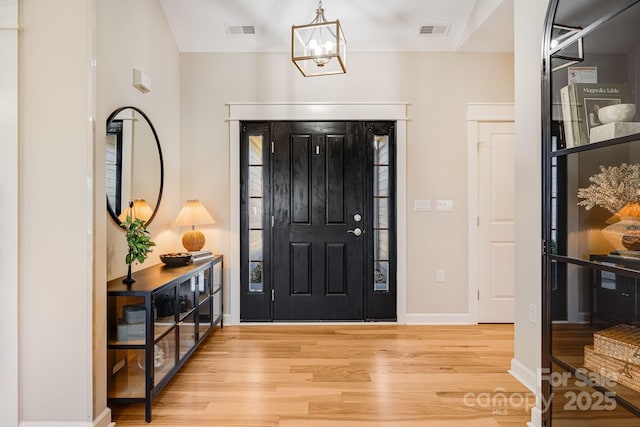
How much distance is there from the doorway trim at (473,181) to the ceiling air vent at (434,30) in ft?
2.47

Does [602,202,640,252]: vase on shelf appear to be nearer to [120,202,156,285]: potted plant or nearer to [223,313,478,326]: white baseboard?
[120,202,156,285]: potted plant

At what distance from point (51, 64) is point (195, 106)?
1.99 meters

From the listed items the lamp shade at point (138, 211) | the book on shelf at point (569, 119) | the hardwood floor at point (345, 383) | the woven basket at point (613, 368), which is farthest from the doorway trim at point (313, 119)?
the woven basket at point (613, 368)

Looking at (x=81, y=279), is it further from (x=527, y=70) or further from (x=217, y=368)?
(x=527, y=70)

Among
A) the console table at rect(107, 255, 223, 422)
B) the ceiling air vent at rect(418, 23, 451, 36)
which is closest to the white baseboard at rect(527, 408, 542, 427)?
the console table at rect(107, 255, 223, 422)

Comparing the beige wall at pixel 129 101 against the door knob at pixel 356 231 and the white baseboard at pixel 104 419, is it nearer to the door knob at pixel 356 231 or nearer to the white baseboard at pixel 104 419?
the white baseboard at pixel 104 419

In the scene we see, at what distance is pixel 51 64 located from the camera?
6.20 ft

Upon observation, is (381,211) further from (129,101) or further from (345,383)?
(129,101)

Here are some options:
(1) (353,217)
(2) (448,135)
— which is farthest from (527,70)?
(1) (353,217)

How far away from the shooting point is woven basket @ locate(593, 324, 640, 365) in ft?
4.42

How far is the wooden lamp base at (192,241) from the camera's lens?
3.49 metres

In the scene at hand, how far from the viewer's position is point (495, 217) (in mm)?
3877

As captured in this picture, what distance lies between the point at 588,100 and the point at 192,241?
10.1ft

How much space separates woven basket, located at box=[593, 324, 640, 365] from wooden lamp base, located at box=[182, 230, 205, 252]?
9.86 feet
